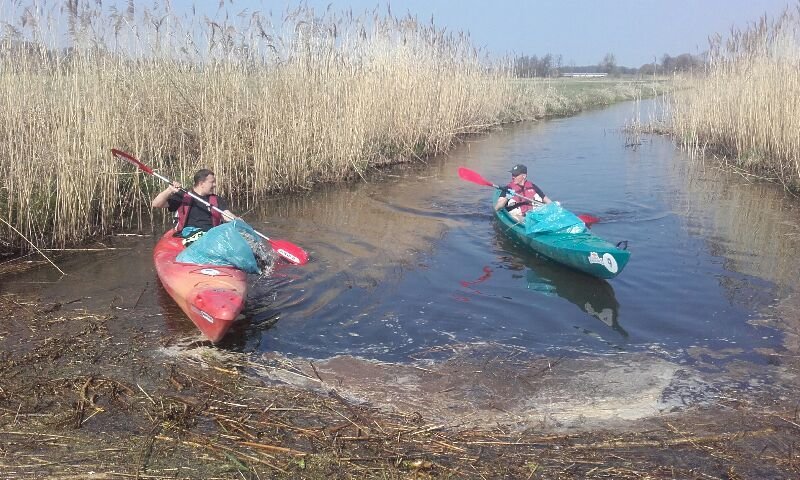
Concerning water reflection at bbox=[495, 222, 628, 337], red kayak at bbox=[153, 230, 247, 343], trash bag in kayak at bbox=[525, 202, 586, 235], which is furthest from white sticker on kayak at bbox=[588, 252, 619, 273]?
red kayak at bbox=[153, 230, 247, 343]

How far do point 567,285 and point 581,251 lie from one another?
0.36m

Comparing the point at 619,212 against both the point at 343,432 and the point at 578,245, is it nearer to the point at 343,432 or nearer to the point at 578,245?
the point at 578,245

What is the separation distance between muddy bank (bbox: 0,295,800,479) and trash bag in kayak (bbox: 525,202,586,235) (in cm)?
228

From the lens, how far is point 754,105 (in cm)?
1089

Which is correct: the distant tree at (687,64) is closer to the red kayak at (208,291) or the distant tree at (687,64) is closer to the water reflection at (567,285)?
the water reflection at (567,285)

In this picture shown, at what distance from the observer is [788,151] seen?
10016 mm

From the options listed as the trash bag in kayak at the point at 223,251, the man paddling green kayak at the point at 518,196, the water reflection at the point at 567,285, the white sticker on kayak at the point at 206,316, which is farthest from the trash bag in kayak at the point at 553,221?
the white sticker on kayak at the point at 206,316

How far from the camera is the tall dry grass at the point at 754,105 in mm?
10005

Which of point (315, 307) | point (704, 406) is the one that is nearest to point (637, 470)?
point (704, 406)

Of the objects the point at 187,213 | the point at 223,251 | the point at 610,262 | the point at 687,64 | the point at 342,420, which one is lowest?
the point at 342,420

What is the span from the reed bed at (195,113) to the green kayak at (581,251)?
3962 millimetres

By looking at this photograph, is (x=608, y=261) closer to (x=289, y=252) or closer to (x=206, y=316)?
(x=289, y=252)

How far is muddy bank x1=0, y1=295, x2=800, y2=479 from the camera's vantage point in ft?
10.8

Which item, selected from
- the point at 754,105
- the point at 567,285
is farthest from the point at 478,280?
the point at 754,105
